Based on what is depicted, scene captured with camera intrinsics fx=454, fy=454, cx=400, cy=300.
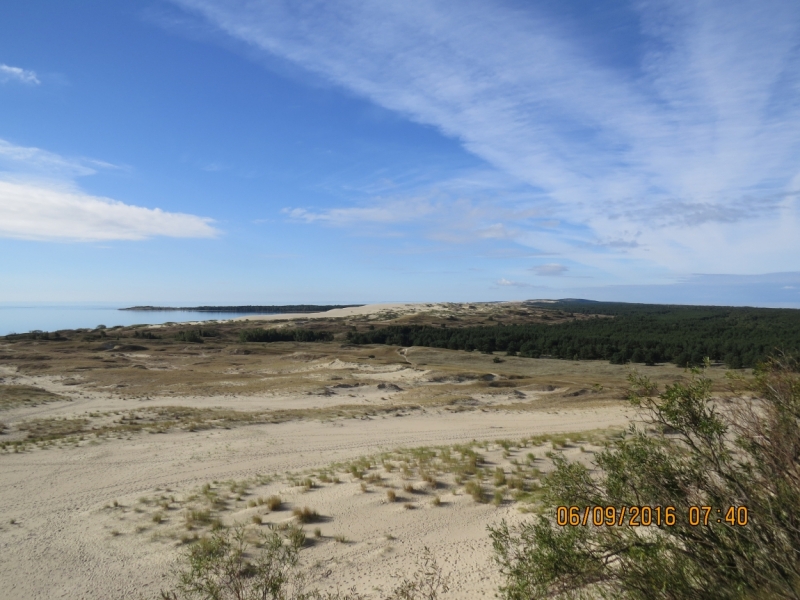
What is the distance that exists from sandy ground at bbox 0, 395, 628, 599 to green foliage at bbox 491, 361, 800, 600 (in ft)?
8.84

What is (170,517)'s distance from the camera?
35.6 ft

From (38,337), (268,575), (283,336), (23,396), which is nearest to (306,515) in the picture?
(268,575)

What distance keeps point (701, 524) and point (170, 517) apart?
36.0 ft

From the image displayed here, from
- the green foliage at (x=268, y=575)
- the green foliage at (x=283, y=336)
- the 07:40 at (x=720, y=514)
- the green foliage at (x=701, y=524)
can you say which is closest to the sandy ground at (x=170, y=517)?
the green foliage at (x=268, y=575)

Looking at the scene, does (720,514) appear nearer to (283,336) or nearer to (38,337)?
(283,336)

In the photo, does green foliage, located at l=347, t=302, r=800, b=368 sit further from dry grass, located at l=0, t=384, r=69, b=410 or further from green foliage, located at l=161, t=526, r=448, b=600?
dry grass, located at l=0, t=384, r=69, b=410

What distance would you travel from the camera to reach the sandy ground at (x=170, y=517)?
→ 26.3 ft

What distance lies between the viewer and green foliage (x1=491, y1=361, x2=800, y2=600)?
4.30 m

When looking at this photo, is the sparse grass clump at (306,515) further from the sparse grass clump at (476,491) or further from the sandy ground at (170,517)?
the sparse grass clump at (476,491)

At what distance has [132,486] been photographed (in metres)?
13.8

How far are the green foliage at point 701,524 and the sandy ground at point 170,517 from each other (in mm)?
2695

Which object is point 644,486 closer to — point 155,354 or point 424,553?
point 424,553

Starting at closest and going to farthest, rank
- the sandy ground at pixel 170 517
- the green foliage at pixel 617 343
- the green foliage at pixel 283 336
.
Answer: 1. the sandy ground at pixel 170 517
2. the green foliage at pixel 617 343
3. the green foliage at pixel 283 336

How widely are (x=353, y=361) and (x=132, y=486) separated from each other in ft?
111
